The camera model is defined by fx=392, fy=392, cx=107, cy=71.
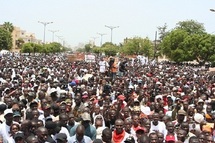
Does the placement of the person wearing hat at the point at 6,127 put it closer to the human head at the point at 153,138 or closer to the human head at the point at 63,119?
the human head at the point at 63,119

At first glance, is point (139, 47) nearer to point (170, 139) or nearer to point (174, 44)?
point (174, 44)

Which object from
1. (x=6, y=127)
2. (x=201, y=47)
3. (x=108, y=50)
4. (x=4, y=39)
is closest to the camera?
(x=6, y=127)

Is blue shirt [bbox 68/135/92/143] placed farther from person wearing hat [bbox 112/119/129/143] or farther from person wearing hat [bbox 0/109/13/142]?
person wearing hat [bbox 0/109/13/142]

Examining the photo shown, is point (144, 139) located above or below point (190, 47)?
below

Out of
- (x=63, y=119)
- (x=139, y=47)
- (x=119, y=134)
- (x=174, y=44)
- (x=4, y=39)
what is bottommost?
(x=119, y=134)

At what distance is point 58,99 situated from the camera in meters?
9.66

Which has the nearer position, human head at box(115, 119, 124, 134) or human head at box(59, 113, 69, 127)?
human head at box(115, 119, 124, 134)

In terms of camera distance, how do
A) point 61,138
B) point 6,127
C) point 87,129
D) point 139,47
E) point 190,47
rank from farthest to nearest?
point 139,47, point 190,47, point 87,129, point 6,127, point 61,138

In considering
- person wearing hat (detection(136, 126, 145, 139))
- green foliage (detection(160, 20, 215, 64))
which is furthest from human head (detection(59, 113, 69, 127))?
green foliage (detection(160, 20, 215, 64))

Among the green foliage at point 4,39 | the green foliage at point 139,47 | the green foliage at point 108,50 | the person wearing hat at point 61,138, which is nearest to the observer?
the person wearing hat at point 61,138

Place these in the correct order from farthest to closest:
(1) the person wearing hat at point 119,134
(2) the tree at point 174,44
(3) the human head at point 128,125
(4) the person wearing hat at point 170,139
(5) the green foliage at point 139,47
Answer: (5) the green foliage at point 139,47, (2) the tree at point 174,44, (3) the human head at point 128,125, (4) the person wearing hat at point 170,139, (1) the person wearing hat at point 119,134

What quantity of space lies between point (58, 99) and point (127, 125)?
3314 millimetres

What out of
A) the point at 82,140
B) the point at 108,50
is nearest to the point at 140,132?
the point at 82,140

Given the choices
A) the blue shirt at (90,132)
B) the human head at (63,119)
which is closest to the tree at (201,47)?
the human head at (63,119)
